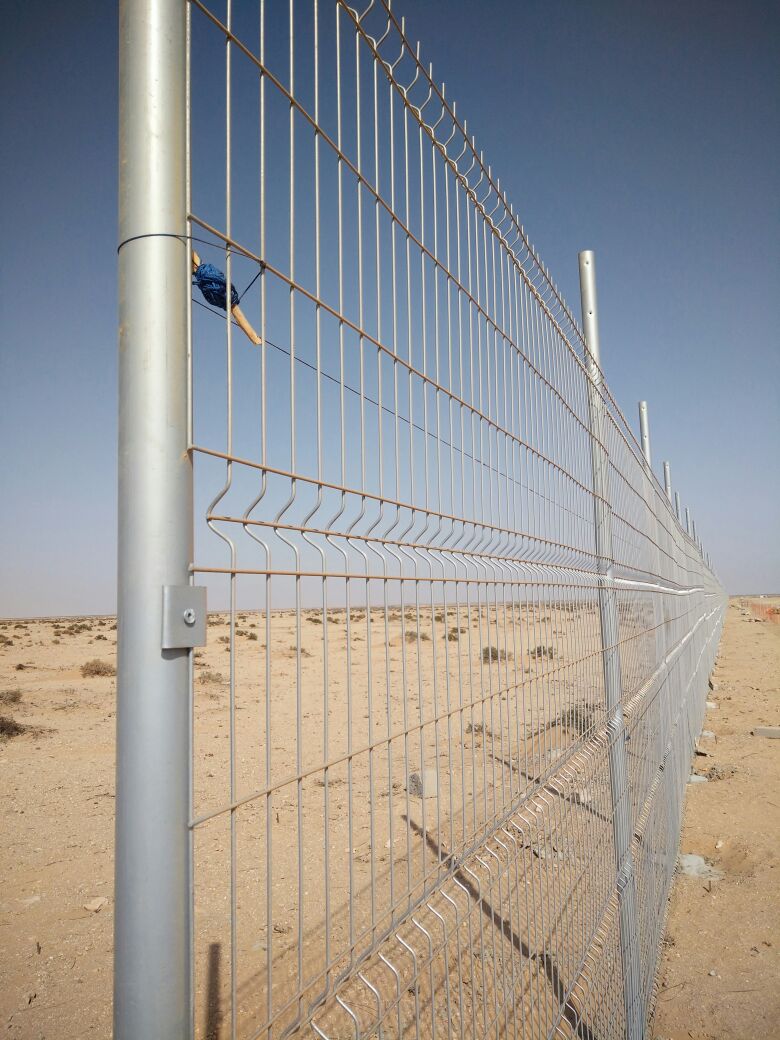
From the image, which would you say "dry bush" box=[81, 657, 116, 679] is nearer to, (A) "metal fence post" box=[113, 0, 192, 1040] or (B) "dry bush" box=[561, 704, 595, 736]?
(B) "dry bush" box=[561, 704, 595, 736]

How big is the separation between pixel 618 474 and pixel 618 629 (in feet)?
3.57

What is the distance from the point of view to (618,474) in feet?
14.5

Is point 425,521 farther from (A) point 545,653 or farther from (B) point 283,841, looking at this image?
(B) point 283,841

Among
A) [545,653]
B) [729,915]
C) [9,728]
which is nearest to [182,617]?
[545,653]

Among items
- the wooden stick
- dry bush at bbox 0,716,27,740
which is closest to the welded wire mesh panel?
the wooden stick

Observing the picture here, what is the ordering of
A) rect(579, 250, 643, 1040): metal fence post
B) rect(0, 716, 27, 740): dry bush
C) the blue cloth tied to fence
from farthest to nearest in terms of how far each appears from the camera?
rect(0, 716, 27, 740): dry bush < rect(579, 250, 643, 1040): metal fence post < the blue cloth tied to fence

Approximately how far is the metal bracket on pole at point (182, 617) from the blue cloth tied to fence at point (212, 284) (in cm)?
49

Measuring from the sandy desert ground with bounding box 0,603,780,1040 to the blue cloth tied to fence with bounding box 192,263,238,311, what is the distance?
1.96ft

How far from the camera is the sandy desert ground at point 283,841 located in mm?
2912

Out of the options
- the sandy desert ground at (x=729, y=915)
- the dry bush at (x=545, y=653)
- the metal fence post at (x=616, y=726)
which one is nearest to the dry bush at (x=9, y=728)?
the sandy desert ground at (x=729, y=915)

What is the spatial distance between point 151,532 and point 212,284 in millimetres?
460

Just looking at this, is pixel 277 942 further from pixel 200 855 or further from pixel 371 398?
pixel 371 398

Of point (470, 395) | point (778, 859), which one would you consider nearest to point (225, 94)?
point (470, 395)

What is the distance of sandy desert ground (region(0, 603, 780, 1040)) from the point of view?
115 inches
